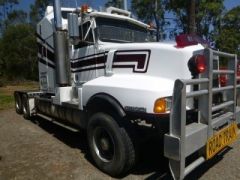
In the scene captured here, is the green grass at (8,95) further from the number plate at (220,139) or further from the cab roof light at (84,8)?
the number plate at (220,139)

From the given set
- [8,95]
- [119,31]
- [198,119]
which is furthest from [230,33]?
[198,119]

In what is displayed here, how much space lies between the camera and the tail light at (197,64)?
4352mm

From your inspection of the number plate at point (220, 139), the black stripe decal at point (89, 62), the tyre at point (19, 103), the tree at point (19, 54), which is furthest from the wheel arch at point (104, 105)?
the tree at point (19, 54)

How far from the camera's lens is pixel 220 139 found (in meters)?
4.69

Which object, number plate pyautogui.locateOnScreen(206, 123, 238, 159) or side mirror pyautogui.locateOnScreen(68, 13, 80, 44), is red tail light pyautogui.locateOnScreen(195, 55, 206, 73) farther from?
side mirror pyautogui.locateOnScreen(68, 13, 80, 44)

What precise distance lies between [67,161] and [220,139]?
2699 mm

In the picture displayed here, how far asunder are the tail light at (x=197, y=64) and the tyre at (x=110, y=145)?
1322 millimetres

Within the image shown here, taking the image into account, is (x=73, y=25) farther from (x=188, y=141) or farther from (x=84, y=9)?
(x=188, y=141)

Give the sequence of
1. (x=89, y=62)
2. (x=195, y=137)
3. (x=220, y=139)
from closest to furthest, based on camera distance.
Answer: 1. (x=195, y=137)
2. (x=220, y=139)
3. (x=89, y=62)

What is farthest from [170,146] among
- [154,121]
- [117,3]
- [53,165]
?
[117,3]

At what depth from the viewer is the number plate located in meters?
4.38

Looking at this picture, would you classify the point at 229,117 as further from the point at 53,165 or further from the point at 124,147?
the point at 53,165

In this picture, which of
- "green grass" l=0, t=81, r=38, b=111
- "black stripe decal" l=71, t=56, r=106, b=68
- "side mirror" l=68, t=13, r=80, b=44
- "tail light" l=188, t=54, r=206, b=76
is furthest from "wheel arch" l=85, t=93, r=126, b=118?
"green grass" l=0, t=81, r=38, b=111

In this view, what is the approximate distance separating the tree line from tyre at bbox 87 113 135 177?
12377mm
